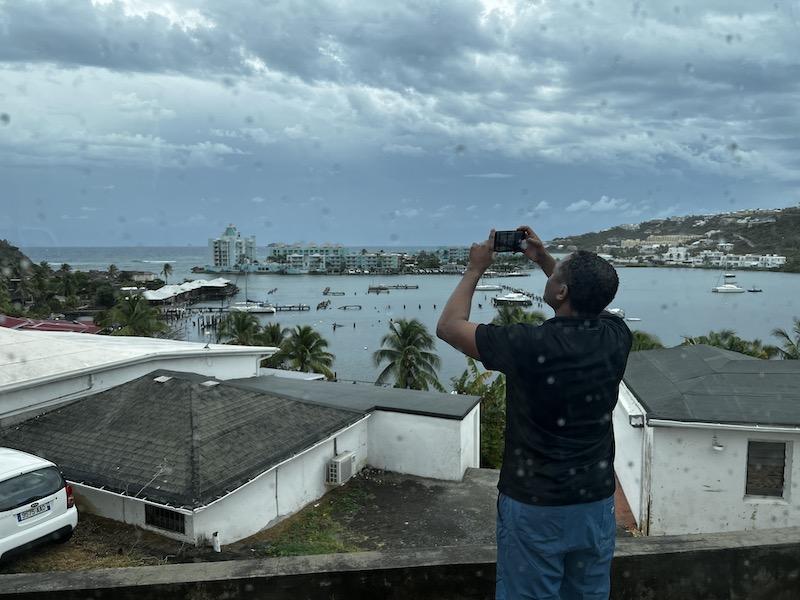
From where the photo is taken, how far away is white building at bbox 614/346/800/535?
30.4 ft

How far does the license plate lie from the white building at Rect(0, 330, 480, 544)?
1527 millimetres

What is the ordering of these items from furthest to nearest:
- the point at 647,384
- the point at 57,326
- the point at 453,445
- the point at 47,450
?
the point at 57,326 < the point at 453,445 < the point at 647,384 < the point at 47,450

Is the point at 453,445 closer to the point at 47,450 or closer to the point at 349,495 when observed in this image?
the point at 349,495

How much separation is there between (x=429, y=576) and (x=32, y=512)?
20.5ft

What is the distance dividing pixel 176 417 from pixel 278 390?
5.15 m

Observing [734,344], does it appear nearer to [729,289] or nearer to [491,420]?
[491,420]

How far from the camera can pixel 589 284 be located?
220 cm

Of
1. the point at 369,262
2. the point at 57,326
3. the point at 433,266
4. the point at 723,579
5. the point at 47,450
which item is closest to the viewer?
the point at 723,579

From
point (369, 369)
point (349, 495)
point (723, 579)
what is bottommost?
point (369, 369)

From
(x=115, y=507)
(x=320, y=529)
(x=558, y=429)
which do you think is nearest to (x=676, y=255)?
(x=320, y=529)

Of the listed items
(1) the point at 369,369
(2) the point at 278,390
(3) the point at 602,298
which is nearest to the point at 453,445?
(2) the point at 278,390

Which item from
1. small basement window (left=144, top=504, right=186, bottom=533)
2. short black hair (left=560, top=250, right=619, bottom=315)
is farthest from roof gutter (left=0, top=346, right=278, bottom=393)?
short black hair (left=560, top=250, right=619, bottom=315)

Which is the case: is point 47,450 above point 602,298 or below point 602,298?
below

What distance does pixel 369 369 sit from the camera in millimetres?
57438
